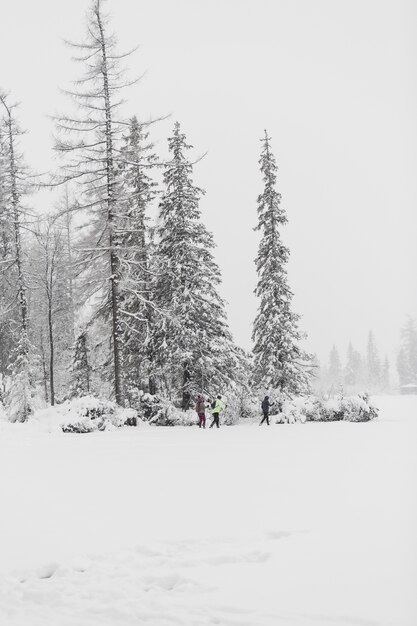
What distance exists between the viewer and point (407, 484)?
9242 millimetres

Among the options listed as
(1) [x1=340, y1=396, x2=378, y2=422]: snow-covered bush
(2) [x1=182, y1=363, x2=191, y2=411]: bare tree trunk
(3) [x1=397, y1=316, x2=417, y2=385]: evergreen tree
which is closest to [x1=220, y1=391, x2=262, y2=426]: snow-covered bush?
(2) [x1=182, y1=363, x2=191, y2=411]: bare tree trunk

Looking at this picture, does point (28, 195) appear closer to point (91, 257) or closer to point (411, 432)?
point (91, 257)

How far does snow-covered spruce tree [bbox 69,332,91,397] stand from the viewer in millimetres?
29047

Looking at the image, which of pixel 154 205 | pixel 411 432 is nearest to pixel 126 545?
pixel 411 432

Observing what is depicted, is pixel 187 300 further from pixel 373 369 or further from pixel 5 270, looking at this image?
pixel 373 369

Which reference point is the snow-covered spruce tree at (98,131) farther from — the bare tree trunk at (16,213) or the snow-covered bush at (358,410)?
the snow-covered bush at (358,410)

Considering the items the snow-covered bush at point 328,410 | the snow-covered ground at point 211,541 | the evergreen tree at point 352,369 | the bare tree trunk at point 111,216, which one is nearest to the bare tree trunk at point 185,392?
the bare tree trunk at point 111,216

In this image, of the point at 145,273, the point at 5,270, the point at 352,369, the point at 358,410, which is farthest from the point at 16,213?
the point at 352,369

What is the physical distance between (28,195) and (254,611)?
→ 81.2ft

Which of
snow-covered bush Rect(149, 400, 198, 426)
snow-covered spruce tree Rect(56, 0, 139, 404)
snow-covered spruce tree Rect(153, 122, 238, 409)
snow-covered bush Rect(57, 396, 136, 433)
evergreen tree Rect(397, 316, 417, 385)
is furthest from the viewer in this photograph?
evergreen tree Rect(397, 316, 417, 385)

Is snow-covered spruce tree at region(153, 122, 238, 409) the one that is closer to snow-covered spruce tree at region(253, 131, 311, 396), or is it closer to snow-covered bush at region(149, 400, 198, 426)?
snow-covered bush at region(149, 400, 198, 426)

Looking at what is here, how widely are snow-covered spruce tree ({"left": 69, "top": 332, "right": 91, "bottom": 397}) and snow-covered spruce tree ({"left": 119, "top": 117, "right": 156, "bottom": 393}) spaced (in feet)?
16.0

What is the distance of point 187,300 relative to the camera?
922 inches

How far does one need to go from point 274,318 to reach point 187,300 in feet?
15.8
